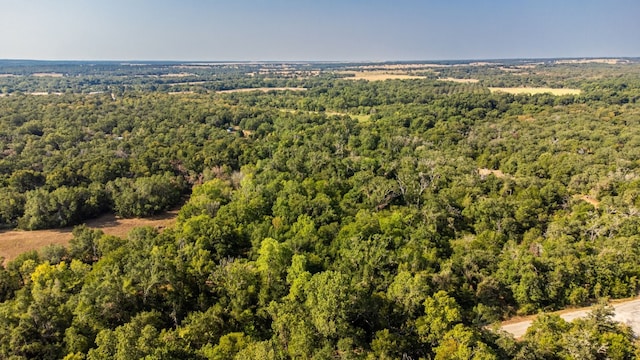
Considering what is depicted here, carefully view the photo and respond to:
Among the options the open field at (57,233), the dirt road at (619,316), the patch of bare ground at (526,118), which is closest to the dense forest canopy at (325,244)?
the dirt road at (619,316)

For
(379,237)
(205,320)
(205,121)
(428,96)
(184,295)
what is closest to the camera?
(205,320)

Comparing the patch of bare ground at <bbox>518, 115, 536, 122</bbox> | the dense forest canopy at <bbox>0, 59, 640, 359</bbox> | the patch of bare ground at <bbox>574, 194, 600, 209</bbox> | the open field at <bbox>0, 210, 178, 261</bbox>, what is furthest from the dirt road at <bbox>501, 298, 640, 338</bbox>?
the patch of bare ground at <bbox>518, 115, 536, 122</bbox>

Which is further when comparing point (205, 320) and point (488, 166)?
point (488, 166)

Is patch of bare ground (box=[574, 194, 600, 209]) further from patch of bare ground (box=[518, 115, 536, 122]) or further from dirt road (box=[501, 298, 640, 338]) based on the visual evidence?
patch of bare ground (box=[518, 115, 536, 122])

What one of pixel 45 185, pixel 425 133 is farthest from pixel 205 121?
pixel 425 133

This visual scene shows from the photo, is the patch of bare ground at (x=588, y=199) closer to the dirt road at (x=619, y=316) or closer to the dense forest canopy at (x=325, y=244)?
the dense forest canopy at (x=325, y=244)

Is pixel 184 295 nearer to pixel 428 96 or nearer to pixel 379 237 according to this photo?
pixel 379 237
